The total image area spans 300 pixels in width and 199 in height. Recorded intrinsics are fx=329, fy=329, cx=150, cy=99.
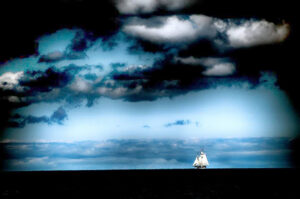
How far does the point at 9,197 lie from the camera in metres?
71.4

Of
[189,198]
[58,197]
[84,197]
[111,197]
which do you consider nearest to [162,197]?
[189,198]

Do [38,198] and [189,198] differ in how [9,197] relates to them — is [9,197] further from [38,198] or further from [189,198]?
[189,198]

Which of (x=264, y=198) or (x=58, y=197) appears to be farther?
(x=58, y=197)

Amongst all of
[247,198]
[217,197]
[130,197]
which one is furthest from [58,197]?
[247,198]

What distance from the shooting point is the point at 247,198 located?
221 ft

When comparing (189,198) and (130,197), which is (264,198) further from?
(130,197)

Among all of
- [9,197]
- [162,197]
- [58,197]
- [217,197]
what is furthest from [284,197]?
[9,197]

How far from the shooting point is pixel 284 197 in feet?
223

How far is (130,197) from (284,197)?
3204 centimetres

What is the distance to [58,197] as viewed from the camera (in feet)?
235

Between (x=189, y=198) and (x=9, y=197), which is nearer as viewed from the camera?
(x=189, y=198)

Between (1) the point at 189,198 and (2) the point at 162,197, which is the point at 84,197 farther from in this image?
(1) the point at 189,198

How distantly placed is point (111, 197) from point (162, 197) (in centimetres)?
1095

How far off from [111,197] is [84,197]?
19.2 feet
